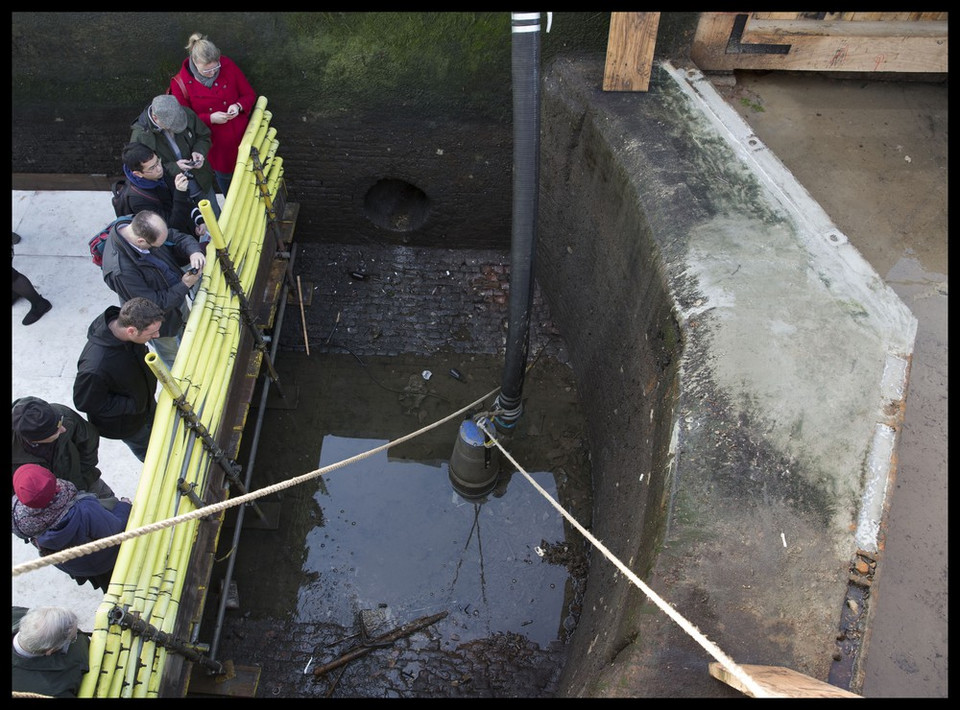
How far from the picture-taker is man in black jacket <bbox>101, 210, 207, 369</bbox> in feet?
14.4

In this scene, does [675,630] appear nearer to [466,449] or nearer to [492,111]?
[466,449]

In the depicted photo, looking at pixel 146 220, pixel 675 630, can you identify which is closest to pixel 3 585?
pixel 146 220

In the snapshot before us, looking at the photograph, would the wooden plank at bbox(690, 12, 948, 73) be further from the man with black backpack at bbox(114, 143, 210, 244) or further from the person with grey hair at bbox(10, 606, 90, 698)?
the person with grey hair at bbox(10, 606, 90, 698)

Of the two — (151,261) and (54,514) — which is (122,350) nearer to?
(151,261)

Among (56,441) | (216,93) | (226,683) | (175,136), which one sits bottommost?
(226,683)

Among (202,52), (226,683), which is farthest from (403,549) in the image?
(202,52)

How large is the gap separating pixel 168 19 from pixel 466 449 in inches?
175

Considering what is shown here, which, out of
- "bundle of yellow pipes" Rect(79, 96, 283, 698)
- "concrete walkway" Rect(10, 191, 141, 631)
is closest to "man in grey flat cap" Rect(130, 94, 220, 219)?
"bundle of yellow pipes" Rect(79, 96, 283, 698)

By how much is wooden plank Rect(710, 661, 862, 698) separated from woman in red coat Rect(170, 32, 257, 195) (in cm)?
526

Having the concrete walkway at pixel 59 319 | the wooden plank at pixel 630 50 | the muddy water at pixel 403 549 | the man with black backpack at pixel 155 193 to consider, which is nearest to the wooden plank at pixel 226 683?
the muddy water at pixel 403 549

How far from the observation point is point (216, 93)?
5.64 metres

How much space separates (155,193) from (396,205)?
3.05m

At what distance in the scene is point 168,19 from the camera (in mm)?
6027

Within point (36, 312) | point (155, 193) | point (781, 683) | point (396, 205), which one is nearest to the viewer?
point (781, 683)
